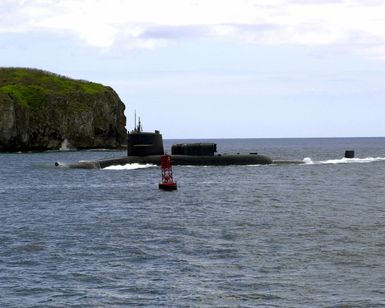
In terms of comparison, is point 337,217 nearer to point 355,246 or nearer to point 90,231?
point 355,246

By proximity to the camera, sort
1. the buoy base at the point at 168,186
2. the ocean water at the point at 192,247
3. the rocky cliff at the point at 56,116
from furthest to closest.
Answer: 1. the rocky cliff at the point at 56,116
2. the buoy base at the point at 168,186
3. the ocean water at the point at 192,247

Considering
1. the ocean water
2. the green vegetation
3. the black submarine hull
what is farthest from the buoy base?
the green vegetation

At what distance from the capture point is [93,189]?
66.8 meters

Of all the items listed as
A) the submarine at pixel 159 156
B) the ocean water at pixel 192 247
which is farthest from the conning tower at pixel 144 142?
the ocean water at pixel 192 247

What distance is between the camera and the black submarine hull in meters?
94.0

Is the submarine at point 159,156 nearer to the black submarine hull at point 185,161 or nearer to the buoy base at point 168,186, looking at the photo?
the black submarine hull at point 185,161

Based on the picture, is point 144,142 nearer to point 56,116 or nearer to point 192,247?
point 192,247

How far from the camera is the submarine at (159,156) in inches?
3620

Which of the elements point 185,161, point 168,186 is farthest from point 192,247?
point 185,161

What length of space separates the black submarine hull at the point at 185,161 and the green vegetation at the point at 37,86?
75.7 metres

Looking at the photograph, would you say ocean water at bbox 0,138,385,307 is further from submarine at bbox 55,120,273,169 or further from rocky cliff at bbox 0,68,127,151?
rocky cliff at bbox 0,68,127,151

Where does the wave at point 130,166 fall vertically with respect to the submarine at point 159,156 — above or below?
below

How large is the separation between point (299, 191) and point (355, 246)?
102 ft

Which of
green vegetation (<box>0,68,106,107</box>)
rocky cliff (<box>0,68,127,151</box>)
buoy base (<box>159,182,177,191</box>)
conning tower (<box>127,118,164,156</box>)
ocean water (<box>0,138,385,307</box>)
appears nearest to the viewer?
ocean water (<box>0,138,385,307</box>)
